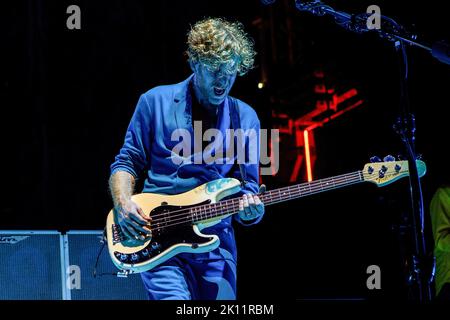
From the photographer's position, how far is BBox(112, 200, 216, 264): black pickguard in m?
3.39

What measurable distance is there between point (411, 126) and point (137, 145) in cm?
159

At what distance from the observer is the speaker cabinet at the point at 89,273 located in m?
4.47

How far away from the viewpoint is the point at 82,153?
534cm

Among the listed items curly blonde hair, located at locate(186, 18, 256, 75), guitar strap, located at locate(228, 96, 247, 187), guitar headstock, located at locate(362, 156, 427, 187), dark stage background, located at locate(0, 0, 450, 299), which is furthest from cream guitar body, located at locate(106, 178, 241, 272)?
dark stage background, located at locate(0, 0, 450, 299)

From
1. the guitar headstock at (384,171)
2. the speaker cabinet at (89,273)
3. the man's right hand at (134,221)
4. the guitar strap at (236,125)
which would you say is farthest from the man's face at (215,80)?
the speaker cabinet at (89,273)

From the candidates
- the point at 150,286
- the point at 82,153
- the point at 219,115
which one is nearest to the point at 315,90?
the point at 82,153

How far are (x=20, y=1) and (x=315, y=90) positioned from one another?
2.98 metres

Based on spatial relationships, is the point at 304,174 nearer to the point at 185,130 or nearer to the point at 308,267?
the point at 308,267

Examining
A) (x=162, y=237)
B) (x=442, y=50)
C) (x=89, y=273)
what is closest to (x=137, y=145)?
(x=162, y=237)

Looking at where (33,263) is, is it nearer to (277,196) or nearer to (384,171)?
(277,196)

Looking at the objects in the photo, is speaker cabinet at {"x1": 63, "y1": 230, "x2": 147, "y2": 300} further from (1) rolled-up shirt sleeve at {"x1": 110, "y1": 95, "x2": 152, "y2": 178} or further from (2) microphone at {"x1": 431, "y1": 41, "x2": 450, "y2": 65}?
(2) microphone at {"x1": 431, "y1": 41, "x2": 450, "y2": 65}

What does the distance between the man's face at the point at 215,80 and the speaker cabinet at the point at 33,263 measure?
1.63 m
